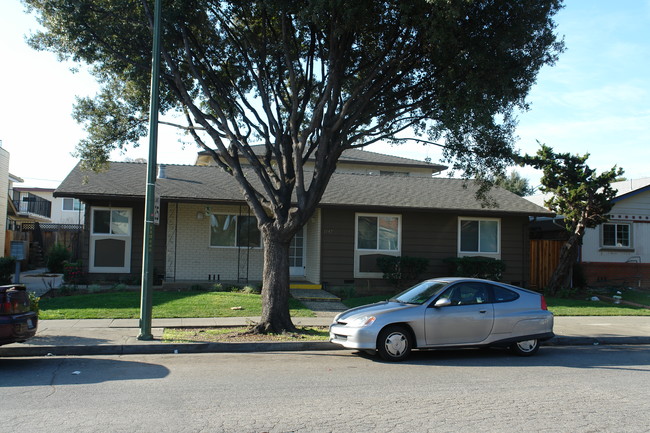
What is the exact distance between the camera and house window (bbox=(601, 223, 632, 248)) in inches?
882

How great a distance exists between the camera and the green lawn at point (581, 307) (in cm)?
1570

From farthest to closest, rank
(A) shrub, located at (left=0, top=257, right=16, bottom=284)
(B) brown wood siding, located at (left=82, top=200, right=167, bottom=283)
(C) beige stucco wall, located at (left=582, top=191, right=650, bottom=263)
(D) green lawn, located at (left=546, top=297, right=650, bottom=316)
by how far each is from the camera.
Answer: (C) beige stucco wall, located at (left=582, top=191, right=650, bottom=263) → (B) brown wood siding, located at (left=82, top=200, right=167, bottom=283) → (A) shrub, located at (left=0, top=257, right=16, bottom=284) → (D) green lawn, located at (left=546, top=297, right=650, bottom=316)

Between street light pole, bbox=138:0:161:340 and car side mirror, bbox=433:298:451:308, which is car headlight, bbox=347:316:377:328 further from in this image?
street light pole, bbox=138:0:161:340

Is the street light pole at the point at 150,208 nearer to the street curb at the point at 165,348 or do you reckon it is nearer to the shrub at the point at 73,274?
the street curb at the point at 165,348

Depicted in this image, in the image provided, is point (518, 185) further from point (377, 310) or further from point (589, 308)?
point (377, 310)

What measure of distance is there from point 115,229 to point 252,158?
926cm

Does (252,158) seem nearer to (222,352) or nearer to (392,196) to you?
(222,352)

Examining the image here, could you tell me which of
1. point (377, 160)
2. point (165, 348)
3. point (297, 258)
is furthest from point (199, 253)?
point (377, 160)

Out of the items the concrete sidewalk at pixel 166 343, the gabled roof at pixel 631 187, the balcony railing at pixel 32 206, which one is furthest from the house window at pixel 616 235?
the balcony railing at pixel 32 206

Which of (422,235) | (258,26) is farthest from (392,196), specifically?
(258,26)

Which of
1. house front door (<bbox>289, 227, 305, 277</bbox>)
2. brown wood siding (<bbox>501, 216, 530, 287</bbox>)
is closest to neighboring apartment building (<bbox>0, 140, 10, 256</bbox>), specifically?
house front door (<bbox>289, 227, 305, 277</bbox>)

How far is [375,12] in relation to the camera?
36.8ft

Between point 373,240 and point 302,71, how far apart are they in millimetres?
7621

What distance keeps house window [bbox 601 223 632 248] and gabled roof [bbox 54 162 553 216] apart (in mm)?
4065
